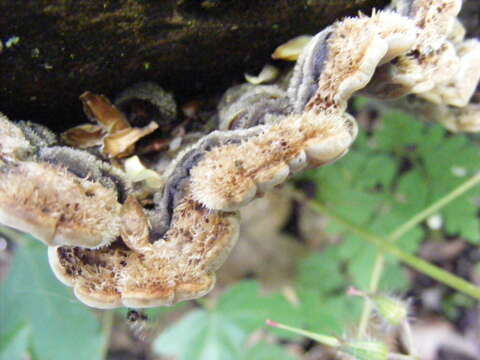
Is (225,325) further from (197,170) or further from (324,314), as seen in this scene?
(197,170)

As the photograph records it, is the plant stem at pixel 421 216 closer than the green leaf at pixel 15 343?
No

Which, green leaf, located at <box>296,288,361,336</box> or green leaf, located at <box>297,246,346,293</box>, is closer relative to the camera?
green leaf, located at <box>296,288,361,336</box>

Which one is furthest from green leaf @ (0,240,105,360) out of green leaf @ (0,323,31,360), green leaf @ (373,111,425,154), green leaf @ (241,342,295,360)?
green leaf @ (373,111,425,154)

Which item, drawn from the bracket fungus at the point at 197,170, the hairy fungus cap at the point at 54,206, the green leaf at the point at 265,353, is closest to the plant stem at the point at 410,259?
the green leaf at the point at 265,353

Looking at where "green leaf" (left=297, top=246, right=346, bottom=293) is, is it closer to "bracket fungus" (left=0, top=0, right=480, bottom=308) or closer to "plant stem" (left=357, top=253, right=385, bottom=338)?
"plant stem" (left=357, top=253, right=385, bottom=338)

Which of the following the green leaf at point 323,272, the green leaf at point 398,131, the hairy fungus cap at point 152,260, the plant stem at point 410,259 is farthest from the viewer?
Answer: the green leaf at point 323,272

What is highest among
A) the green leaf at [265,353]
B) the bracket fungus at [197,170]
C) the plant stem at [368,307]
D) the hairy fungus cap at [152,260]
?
the bracket fungus at [197,170]

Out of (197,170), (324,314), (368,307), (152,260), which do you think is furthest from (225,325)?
(197,170)

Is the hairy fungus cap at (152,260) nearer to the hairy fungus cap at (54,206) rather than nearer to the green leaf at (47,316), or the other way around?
the hairy fungus cap at (54,206)
